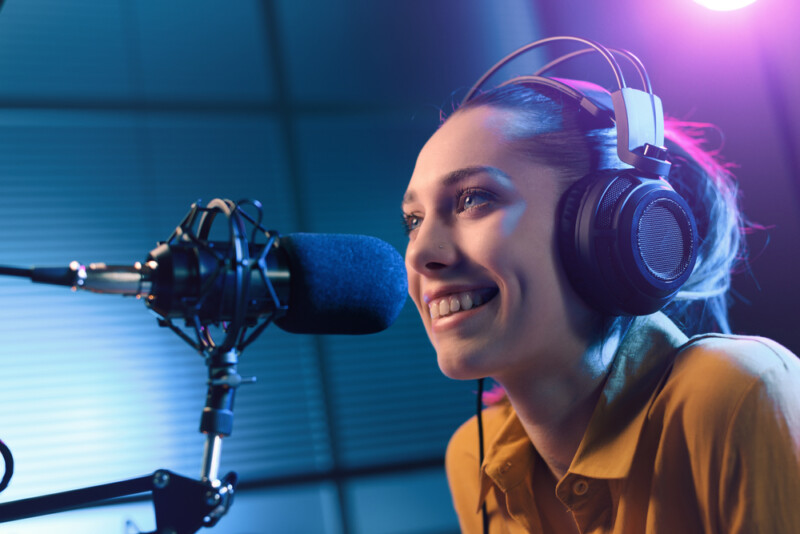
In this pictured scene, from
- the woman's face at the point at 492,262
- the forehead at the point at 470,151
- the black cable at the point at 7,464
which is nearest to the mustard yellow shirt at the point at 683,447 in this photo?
the woman's face at the point at 492,262

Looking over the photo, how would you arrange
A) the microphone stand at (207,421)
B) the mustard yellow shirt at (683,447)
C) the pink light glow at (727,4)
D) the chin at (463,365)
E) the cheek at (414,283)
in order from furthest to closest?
1. the pink light glow at (727,4)
2. the cheek at (414,283)
3. the chin at (463,365)
4. the mustard yellow shirt at (683,447)
5. the microphone stand at (207,421)

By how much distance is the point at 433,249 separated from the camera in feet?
A: 3.13

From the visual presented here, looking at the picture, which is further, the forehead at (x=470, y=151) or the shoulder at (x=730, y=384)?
the forehead at (x=470, y=151)

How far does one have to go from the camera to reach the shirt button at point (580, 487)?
3.07ft

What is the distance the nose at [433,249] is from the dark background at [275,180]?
3.91 feet

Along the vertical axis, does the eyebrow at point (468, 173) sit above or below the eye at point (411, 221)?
above

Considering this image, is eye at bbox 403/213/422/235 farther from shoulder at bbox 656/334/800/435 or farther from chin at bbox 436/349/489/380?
shoulder at bbox 656/334/800/435

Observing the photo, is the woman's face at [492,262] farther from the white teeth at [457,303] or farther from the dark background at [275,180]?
the dark background at [275,180]

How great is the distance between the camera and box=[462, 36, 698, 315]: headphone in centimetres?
84

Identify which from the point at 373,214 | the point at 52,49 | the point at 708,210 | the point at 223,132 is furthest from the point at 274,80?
the point at 708,210

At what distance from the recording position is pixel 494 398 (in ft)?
4.41

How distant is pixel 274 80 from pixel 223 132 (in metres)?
0.26

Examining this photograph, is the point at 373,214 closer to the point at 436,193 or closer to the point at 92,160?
the point at 92,160

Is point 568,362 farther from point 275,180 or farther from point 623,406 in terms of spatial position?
point 275,180
